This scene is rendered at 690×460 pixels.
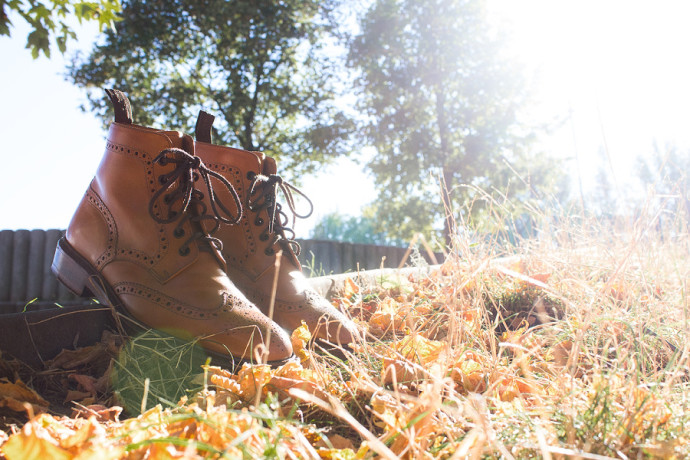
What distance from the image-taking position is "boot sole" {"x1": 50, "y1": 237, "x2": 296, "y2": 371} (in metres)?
1.54

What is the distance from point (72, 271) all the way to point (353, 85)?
1470 centimetres

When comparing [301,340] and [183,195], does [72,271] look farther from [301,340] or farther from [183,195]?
[301,340]

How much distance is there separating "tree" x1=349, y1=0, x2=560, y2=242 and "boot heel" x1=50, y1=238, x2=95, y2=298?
13126 mm

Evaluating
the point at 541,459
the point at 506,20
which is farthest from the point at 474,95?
the point at 541,459

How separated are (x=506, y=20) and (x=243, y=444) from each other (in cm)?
1638

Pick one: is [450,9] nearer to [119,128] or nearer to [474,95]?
[474,95]

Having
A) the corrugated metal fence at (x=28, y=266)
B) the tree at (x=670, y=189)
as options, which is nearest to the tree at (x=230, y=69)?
the corrugated metal fence at (x=28, y=266)

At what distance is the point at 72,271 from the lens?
1.89m

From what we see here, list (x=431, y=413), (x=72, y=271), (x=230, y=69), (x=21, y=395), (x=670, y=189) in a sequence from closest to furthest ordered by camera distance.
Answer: (x=431, y=413) → (x=21, y=395) → (x=72, y=271) → (x=670, y=189) → (x=230, y=69)

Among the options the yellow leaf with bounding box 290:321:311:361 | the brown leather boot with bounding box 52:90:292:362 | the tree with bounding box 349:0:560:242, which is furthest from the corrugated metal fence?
the tree with bounding box 349:0:560:242

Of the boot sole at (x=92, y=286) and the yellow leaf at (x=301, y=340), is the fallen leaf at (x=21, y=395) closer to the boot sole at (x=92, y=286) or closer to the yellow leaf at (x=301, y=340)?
the boot sole at (x=92, y=286)

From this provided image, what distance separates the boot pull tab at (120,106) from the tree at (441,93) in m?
13.1

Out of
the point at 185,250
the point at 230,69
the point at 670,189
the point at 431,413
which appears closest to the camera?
the point at 431,413

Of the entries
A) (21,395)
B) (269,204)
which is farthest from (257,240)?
(21,395)
